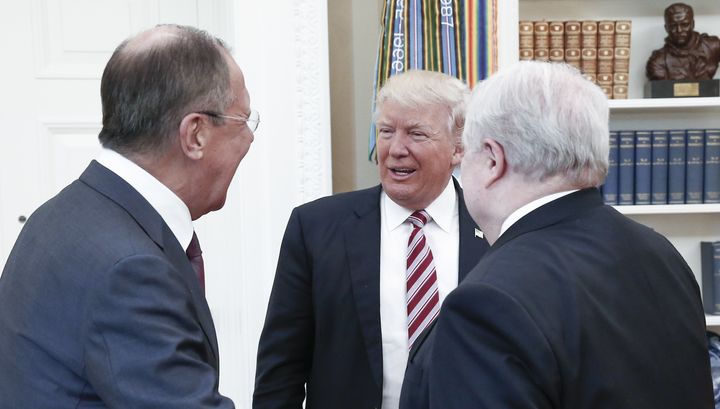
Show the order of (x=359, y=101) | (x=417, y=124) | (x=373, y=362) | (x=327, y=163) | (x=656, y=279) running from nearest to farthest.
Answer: (x=656, y=279) < (x=373, y=362) < (x=417, y=124) < (x=327, y=163) < (x=359, y=101)

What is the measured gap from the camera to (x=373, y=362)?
1.77 metres

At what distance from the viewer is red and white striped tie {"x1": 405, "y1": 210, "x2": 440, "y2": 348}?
178 cm

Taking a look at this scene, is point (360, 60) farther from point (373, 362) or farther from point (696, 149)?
point (373, 362)

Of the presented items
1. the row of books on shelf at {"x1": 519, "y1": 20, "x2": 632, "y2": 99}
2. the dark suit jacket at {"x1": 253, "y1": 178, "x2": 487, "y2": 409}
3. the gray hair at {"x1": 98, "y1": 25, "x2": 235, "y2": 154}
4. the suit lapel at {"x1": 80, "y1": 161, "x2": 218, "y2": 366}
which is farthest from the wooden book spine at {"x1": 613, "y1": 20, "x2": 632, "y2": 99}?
the suit lapel at {"x1": 80, "y1": 161, "x2": 218, "y2": 366}

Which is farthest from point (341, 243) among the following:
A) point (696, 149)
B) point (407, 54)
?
point (696, 149)

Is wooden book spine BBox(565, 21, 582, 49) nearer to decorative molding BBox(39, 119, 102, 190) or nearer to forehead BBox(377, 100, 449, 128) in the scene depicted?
forehead BBox(377, 100, 449, 128)

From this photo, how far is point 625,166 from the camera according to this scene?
10.4 ft

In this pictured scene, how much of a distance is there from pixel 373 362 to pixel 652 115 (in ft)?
6.88

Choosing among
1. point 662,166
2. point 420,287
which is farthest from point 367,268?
point 662,166

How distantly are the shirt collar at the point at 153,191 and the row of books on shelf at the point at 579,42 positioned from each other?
2.05 m

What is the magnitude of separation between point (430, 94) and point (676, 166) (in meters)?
1.66

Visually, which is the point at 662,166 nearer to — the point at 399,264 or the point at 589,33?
the point at 589,33

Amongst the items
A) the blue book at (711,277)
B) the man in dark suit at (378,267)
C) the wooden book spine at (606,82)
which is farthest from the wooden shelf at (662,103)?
the man in dark suit at (378,267)

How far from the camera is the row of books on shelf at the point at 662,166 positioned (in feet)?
10.4
